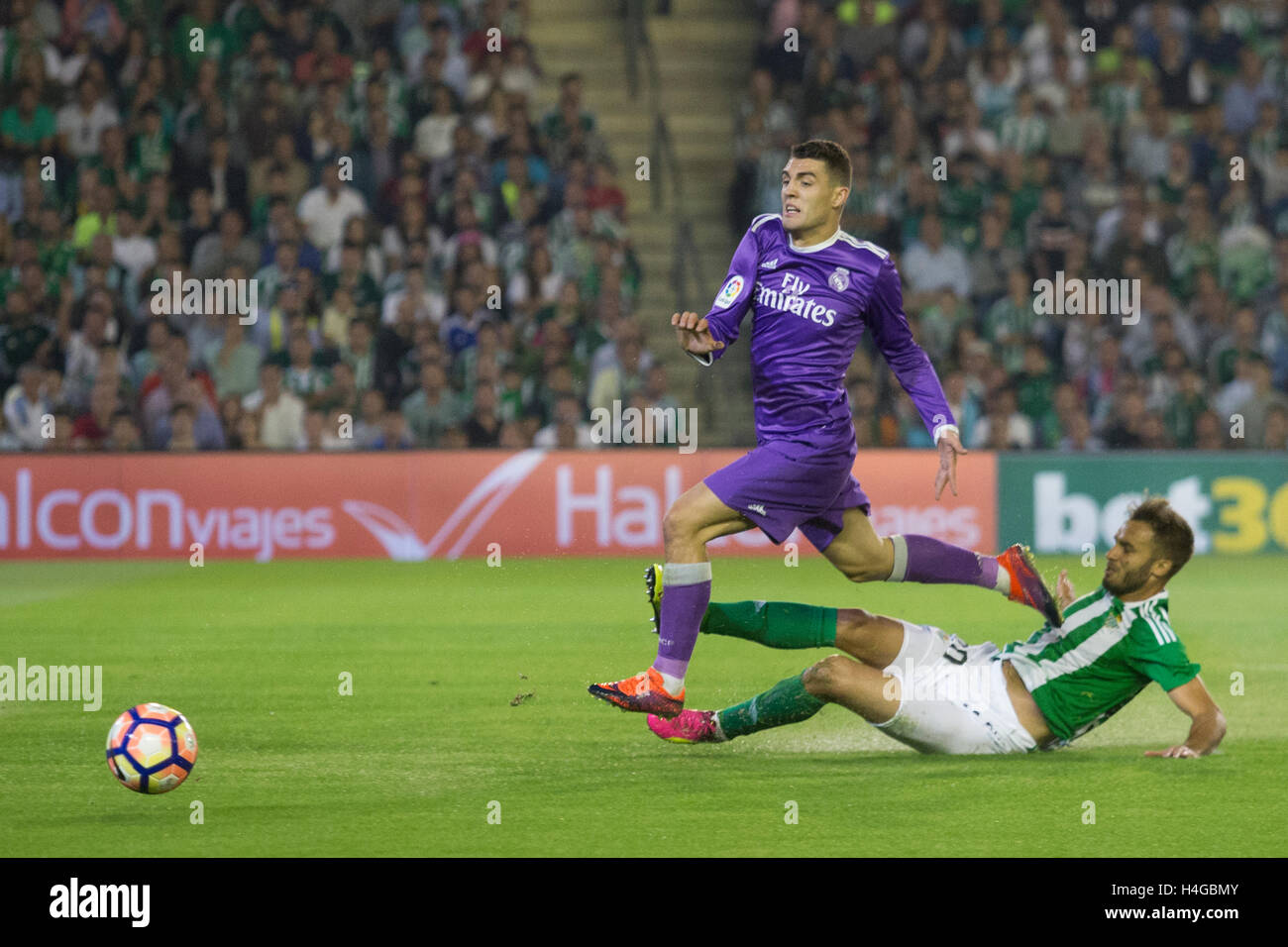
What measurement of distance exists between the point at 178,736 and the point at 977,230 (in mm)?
11262

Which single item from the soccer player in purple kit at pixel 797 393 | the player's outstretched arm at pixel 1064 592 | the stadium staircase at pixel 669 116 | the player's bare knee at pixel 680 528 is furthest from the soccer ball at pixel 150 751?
the stadium staircase at pixel 669 116

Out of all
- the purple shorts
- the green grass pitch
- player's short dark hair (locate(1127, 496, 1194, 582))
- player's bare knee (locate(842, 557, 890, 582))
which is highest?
the purple shorts

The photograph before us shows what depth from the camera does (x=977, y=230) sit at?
16.3 meters

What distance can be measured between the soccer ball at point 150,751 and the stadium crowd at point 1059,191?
9.23 metres

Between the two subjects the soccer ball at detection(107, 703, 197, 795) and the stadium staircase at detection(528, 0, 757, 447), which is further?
the stadium staircase at detection(528, 0, 757, 447)

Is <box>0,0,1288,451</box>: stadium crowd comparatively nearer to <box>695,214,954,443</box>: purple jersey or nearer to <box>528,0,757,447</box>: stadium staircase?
→ <box>528,0,757,447</box>: stadium staircase

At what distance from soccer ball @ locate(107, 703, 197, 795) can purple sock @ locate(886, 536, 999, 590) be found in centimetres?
282

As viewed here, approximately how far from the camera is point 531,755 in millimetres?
7078

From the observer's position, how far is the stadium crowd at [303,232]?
15180 millimetres

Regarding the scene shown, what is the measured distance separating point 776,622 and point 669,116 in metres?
12.5

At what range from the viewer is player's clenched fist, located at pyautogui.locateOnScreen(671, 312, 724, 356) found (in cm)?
673

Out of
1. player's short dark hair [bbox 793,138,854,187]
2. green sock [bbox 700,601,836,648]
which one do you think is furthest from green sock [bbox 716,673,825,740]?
player's short dark hair [bbox 793,138,854,187]

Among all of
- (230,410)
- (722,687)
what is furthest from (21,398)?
(722,687)

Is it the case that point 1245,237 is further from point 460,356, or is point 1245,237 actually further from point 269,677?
point 269,677
